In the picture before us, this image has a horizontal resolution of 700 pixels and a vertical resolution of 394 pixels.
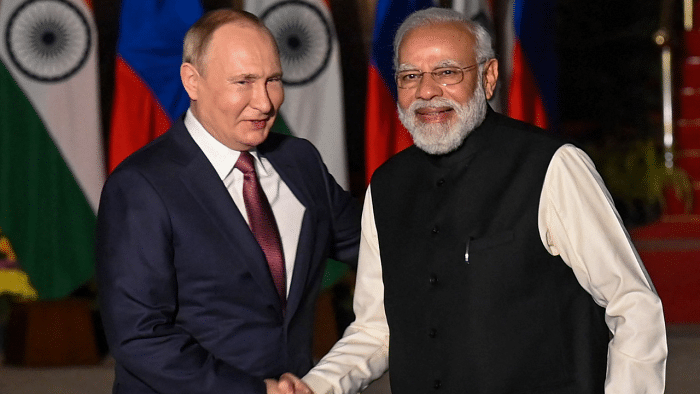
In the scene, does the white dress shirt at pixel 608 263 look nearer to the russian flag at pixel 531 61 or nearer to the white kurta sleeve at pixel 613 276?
the white kurta sleeve at pixel 613 276

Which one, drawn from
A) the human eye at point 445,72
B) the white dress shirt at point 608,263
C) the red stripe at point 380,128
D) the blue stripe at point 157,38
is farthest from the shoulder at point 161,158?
the red stripe at point 380,128

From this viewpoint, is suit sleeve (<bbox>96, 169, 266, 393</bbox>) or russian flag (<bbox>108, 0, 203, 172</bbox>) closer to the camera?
suit sleeve (<bbox>96, 169, 266, 393</bbox>)

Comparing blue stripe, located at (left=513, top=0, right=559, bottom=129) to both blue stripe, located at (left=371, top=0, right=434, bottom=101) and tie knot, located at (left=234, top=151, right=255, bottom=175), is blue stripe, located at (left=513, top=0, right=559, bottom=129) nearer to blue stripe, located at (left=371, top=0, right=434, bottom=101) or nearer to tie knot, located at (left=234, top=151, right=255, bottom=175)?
blue stripe, located at (left=371, top=0, right=434, bottom=101)

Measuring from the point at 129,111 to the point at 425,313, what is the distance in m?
3.08

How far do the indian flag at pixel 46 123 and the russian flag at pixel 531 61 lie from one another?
216 centimetres

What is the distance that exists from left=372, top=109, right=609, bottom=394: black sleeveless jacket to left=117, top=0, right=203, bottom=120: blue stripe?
9.16 ft

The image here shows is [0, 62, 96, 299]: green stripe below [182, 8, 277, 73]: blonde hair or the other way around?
below

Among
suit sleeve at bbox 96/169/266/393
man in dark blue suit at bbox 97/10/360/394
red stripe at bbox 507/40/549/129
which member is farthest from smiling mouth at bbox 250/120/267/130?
red stripe at bbox 507/40/549/129

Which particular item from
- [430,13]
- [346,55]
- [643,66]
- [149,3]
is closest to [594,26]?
[643,66]

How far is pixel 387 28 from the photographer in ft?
16.4

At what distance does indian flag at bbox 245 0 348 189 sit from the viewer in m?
4.95

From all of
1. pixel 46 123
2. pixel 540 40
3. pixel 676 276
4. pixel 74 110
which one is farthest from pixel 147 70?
pixel 676 276

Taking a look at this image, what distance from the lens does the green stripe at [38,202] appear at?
481 centimetres

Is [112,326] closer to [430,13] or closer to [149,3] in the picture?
[430,13]
